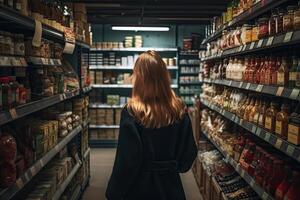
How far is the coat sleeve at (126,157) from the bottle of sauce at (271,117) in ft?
3.23

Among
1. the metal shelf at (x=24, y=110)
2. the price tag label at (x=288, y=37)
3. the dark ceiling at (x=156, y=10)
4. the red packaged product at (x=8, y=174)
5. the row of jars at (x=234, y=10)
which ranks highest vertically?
the dark ceiling at (x=156, y=10)

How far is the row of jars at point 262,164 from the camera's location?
8.23 feet

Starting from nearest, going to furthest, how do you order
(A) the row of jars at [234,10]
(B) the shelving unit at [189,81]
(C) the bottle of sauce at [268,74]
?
(C) the bottle of sauce at [268,74] < (A) the row of jars at [234,10] < (B) the shelving unit at [189,81]

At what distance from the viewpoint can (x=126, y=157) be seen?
2.45 m

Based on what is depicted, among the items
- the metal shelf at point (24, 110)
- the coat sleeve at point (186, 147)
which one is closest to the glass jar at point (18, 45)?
the metal shelf at point (24, 110)

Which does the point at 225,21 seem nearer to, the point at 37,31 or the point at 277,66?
the point at 277,66

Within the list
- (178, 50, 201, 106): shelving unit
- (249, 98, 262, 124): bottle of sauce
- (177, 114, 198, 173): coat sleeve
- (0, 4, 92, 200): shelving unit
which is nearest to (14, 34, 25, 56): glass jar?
(0, 4, 92, 200): shelving unit

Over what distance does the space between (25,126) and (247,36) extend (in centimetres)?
198

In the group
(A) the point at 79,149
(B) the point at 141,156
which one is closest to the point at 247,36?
(B) the point at 141,156

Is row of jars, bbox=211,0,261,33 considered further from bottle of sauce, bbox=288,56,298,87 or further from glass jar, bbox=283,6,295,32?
bottle of sauce, bbox=288,56,298,87

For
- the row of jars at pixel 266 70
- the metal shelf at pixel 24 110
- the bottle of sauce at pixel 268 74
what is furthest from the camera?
the bottle of sauce at pixel 268 74

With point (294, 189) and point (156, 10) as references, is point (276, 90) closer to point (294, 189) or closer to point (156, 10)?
point (294, 189)

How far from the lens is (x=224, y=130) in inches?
190

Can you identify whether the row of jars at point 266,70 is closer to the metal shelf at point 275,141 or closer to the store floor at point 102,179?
the metal shelf at point 275,141
